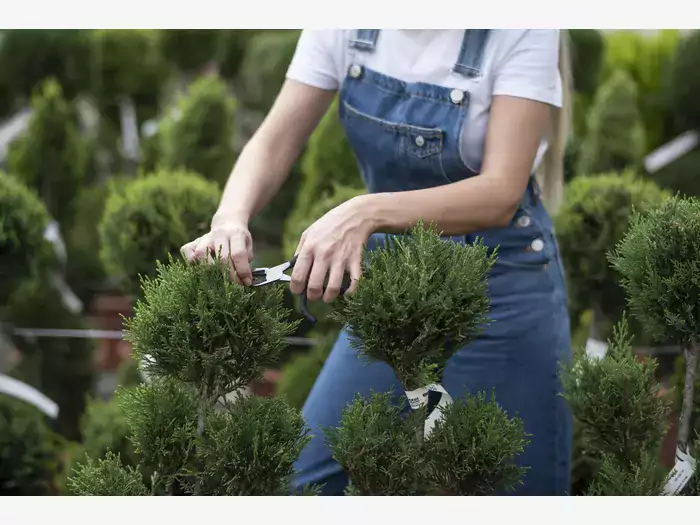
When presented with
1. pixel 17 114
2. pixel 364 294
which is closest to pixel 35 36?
pixel 17 114

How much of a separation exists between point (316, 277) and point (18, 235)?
169 centimetres

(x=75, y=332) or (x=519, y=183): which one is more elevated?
(x=519, y=183)

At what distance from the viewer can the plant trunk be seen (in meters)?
1.58

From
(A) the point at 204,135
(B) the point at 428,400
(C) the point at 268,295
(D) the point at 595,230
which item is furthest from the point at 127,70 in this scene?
(B) the point at 428,400

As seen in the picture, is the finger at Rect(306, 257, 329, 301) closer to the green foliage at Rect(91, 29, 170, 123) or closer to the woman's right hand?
the woman's right hand

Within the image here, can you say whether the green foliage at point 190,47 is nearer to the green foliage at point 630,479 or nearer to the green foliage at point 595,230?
the green foliage at point 595,230

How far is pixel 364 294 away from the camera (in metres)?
1.45

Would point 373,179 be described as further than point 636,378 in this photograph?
Yes

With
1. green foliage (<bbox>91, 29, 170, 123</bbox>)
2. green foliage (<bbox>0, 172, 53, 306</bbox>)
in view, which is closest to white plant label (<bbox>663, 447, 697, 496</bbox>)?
green foliage (<bbox>0, 172, 53, 306</bbox>)

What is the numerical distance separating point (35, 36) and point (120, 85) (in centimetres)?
65

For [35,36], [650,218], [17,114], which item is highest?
[650,218]

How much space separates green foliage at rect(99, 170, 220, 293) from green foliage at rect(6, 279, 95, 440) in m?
0.76

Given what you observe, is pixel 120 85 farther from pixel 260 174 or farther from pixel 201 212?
pixel 260 174

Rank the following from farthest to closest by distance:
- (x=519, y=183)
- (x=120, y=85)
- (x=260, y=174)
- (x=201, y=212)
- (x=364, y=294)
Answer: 1. (x=120, y=85)
2. (x=201, y=212)
3. (x=260, y=174)
4. (x=519, y=183)
5. (x=364, y=294)
